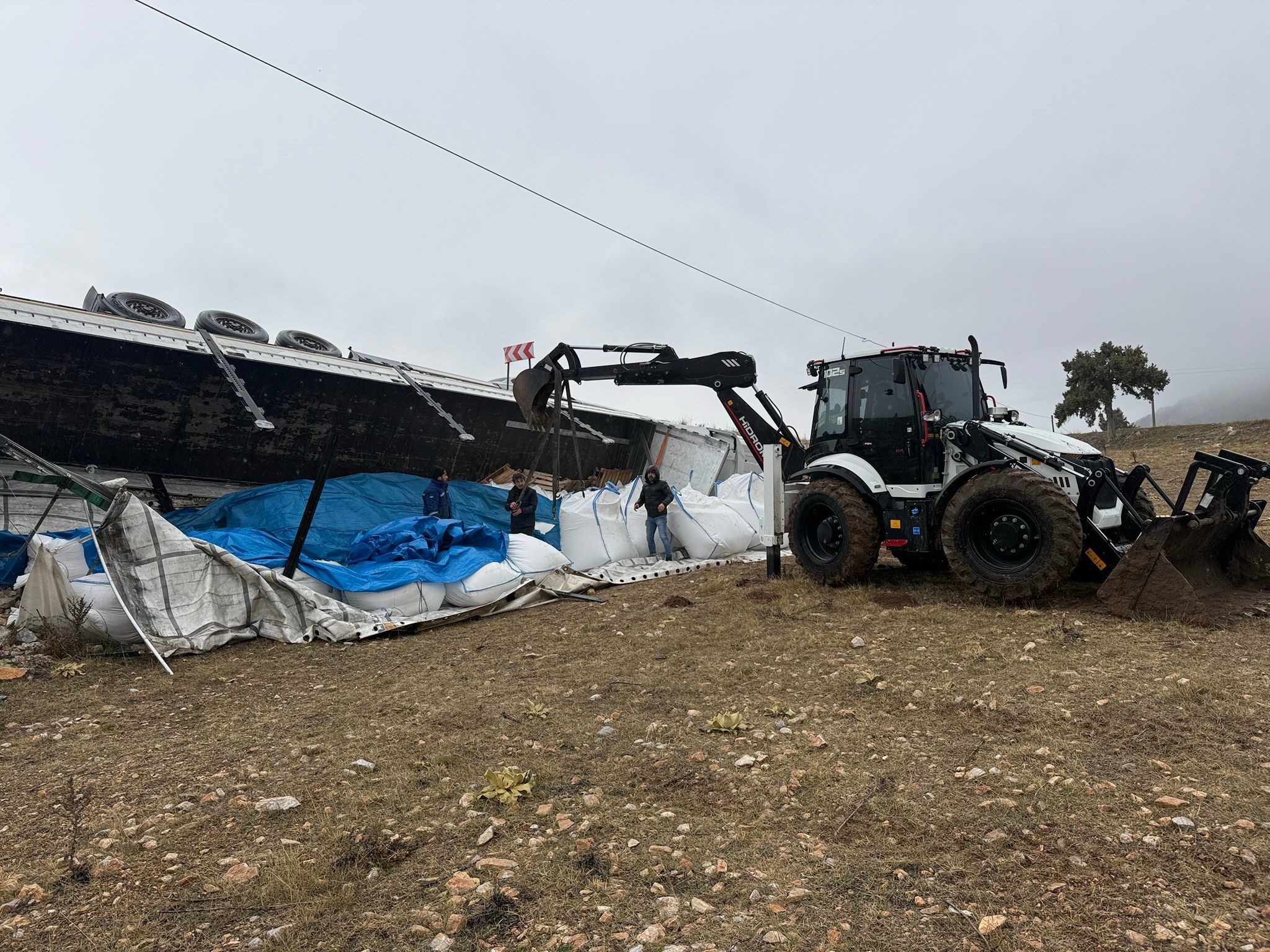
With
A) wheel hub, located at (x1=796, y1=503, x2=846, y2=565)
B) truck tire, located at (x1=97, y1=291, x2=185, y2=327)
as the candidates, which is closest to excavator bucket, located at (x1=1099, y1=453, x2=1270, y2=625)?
wheel hub, located at (x1=796, y1=503, x2=846, y2=565)

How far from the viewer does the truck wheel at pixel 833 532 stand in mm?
6043

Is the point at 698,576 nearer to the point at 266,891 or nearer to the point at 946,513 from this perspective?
the point at 946,513

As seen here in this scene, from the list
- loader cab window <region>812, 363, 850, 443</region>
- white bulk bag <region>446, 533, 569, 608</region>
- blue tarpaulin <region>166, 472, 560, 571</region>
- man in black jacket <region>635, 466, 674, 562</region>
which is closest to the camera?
white bulk bag <region>446, 533, 569, 608</region>

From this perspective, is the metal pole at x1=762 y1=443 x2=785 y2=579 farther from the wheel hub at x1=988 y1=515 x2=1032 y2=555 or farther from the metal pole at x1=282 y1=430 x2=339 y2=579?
the metal pole at x1=282 y1=430 x2=339 y2=579

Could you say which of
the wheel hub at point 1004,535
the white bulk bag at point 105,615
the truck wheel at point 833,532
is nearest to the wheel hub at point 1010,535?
the wheel hub at point 1004,535

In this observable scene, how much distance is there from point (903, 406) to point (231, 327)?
985cm

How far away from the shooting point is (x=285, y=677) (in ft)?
15.6

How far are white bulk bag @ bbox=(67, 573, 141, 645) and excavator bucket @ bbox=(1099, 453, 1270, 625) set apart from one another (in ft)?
21.3

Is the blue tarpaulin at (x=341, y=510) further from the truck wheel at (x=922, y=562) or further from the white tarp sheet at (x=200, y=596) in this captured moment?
the truck wheel at (x=922, y=562)

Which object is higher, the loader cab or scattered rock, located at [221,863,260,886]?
the loader cab

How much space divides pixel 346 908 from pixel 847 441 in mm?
5315

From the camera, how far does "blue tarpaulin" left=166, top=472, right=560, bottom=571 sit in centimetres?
795

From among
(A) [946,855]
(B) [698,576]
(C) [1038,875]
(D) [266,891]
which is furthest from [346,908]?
(B) [698,576]

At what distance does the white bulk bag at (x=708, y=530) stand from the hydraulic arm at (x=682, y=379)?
1.76 m
